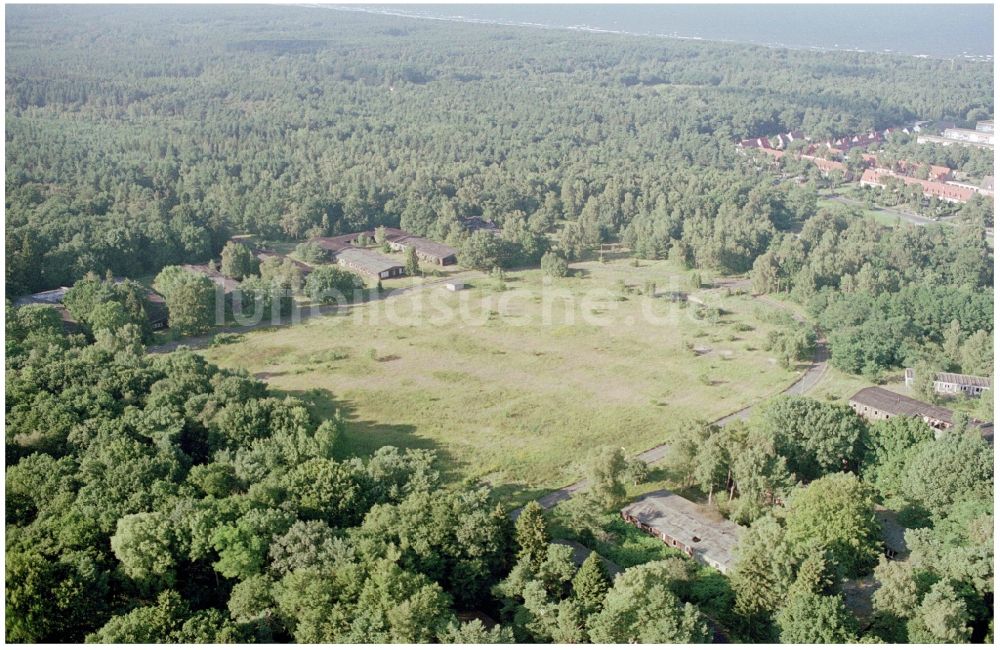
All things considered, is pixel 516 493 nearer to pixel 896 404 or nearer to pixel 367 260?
pixel 896 404

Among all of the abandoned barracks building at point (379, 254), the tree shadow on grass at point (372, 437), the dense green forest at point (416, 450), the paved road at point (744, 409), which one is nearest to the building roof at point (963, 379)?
the dense green forest at point (416, 450)

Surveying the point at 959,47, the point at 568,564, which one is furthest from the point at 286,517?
the point at 959,47

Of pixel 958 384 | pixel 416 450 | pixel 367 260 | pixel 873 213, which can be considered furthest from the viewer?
pixel 873 213

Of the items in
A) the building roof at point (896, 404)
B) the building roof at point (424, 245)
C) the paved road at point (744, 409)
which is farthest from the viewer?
the building roof at point (424, 245)

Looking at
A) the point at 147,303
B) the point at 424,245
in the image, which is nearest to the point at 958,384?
the point at 424,245

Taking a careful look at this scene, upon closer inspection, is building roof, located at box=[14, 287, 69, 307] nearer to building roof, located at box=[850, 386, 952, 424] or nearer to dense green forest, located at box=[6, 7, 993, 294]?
dense green forest, located at box=[6, 7, 993, 294]

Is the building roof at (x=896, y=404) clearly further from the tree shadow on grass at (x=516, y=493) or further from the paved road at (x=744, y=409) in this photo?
the tree shadow on grass at (x=516, y=493)
